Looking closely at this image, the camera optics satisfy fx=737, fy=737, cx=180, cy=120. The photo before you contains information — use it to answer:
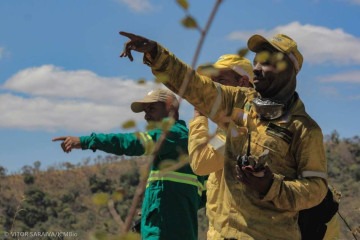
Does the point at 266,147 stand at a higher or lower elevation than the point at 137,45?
lower

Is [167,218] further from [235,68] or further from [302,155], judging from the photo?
[302,155]

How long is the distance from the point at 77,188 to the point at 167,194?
4036cm

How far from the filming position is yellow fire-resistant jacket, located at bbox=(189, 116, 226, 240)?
3.64m

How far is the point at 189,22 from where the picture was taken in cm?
133

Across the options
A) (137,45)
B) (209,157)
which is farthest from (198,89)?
(209,157)

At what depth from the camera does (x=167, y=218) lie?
16.1 feet

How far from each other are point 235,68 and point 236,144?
1.22 meters

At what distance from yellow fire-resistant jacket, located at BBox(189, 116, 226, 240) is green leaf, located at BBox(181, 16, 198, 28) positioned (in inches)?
85.3

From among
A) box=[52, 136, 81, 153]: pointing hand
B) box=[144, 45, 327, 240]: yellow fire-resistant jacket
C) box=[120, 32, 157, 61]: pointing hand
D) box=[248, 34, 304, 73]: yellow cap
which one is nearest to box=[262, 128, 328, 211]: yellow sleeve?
box=[144, 45, 327, 240]: yellow fire-resistant jacket

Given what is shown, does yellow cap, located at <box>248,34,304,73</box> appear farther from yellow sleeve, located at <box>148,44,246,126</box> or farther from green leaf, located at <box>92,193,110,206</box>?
green leaf, located at <box>92,193,110,206</box>

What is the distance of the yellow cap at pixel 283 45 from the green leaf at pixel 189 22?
206 cm

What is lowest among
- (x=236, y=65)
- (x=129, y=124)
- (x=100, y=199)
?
(x=236, y=65)

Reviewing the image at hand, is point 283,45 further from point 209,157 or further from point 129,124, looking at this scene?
point 129,124

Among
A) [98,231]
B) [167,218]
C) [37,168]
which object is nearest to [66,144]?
[167,218]
